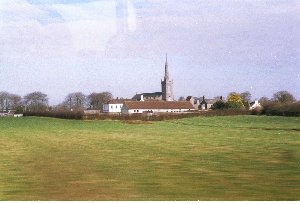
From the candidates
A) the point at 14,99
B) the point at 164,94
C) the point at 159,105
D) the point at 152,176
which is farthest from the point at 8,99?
the point at 164,94

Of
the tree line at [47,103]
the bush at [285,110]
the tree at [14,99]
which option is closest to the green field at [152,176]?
the bush at [285,110]

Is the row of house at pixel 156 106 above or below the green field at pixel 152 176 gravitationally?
above

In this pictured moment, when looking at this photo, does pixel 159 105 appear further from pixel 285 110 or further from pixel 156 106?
pixel 285 110

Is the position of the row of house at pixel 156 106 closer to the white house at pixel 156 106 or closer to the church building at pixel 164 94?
the white house at pixel 156 106

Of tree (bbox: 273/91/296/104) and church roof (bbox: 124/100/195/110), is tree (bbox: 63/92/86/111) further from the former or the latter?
church roof (bbox: 124/100/195/110)

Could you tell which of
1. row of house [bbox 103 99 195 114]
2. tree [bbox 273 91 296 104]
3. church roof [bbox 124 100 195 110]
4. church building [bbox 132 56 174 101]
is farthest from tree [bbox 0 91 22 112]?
church building [bbox 132 56 174 101]

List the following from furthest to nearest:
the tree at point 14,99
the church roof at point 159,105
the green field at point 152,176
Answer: the church roof at point 159,105 → the tree at point 14,99 → the green field at point 152,176

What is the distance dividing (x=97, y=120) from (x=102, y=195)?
1924 inches

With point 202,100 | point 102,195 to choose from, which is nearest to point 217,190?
point 102,195

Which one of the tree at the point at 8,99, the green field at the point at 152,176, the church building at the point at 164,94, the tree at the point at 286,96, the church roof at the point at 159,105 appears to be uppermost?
the church building at the point at 164,94

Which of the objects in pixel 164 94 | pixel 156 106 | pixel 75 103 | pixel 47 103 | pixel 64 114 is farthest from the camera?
pixel 164 94

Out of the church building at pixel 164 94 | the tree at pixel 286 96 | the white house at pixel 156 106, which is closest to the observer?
the tree at pixel 286 96

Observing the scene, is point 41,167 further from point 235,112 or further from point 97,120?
point 235,112

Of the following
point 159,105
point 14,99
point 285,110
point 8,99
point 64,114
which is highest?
point 159,105
